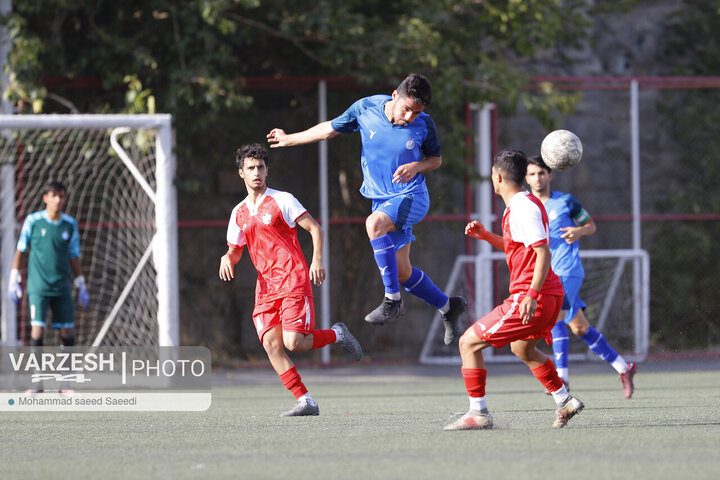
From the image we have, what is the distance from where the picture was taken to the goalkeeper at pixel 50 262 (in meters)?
9.77

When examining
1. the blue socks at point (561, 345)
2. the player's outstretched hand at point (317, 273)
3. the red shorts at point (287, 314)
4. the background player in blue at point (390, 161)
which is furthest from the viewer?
the blue socks at point (561, 345)

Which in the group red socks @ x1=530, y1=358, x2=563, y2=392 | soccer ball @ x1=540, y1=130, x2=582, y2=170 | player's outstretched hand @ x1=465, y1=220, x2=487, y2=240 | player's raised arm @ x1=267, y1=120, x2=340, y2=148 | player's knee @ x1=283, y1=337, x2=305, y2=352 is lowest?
red socks @ x1=530, y1=358, x2=563, y2=392

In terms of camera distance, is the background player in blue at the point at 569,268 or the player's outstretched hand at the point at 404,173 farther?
the background player in blue at the point at 569,268

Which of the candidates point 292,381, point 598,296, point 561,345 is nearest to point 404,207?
point 292,381

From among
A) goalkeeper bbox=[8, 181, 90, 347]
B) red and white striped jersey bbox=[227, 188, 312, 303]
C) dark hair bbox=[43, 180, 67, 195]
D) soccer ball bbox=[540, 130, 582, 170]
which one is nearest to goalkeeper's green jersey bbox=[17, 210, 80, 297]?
goalkeeper bbox=[8, 181, 90, 347]

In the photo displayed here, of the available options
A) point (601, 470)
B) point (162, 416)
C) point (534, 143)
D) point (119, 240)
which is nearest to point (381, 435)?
point (601, 470)

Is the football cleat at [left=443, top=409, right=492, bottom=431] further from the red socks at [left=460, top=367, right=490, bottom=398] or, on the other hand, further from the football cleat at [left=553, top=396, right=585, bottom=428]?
the football cleat at [left=553, top=396, right=585, bottom=428]

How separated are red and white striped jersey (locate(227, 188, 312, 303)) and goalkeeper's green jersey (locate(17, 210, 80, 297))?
3.58 m

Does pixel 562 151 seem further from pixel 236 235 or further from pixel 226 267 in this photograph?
pixel 226 267

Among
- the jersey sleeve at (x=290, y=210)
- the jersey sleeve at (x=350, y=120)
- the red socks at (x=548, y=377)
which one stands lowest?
the red socks at (x=548, y=377)

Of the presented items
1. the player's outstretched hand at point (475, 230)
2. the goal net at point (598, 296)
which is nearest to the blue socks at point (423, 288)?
the player's outstretched hand at point (475, 230)

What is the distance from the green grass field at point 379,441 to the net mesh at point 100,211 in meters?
3.70

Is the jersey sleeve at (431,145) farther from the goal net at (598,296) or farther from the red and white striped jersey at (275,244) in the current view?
the goal net at (598,296)

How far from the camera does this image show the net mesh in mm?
11828
